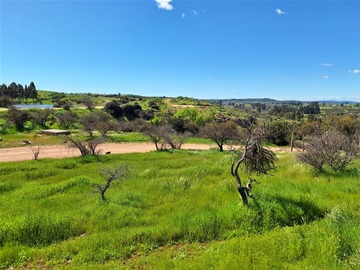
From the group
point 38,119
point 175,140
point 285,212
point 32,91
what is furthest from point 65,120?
point 32,91

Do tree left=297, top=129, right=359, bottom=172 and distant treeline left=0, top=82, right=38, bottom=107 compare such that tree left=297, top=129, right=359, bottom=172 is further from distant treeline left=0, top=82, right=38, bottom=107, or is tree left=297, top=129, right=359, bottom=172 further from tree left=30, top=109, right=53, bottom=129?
distant treeline left=0, top=82, right=38, bottom=107

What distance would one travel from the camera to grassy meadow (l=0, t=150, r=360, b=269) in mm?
7082

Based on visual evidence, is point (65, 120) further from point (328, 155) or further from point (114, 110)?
point (328, 155)

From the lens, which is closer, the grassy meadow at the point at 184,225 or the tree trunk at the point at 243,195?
the grassy meadow at the point at 184,225

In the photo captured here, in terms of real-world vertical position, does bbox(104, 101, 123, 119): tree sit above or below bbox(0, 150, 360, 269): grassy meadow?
above

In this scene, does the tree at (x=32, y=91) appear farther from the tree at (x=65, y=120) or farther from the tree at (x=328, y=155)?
the tree at (x=328, y=155)

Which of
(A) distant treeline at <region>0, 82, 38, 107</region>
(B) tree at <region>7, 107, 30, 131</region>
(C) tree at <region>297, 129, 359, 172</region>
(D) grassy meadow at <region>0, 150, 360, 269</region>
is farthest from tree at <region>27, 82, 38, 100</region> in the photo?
(C) tree at <region>297, 129, 359, 172</region>

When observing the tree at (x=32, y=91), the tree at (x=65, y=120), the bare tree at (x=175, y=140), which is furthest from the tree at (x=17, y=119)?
the tree at (x=32, y=91)

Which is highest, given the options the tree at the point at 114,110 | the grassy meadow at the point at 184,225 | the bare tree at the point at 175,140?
the tree at the point at 114,110

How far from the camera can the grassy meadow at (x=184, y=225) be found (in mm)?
7082

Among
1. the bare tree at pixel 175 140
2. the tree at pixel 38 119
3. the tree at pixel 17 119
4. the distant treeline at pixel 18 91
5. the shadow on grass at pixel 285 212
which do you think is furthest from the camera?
the distant treeline at pixel 18 91

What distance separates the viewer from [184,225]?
9008 mm

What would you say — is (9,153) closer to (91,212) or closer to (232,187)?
(91,212)

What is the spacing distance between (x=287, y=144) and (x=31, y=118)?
156 feet
